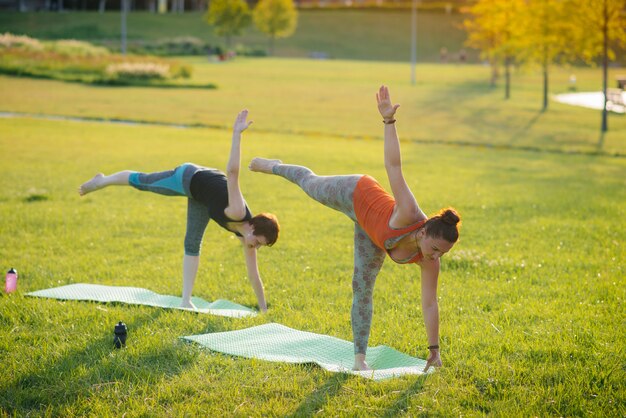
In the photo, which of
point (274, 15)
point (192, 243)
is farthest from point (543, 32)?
point (274, 15)

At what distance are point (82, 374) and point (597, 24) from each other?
25.7 m

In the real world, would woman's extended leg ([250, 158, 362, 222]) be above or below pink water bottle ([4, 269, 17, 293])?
above

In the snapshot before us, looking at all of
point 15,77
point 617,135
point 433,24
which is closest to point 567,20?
point 617,135

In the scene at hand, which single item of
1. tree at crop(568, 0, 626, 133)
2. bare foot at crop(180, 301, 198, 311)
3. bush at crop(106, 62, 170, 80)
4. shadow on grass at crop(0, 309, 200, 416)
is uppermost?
tree at crop(568, 0, 626, 133)

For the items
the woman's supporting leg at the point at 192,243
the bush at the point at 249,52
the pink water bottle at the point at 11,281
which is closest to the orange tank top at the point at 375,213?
the woman's supporting leg at the point at 192,243

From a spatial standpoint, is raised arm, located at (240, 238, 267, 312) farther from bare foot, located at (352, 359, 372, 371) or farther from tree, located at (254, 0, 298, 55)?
tree, located at (254, 0, 298, 55)

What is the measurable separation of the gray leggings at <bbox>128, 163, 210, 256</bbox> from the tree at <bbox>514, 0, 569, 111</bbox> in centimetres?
2432

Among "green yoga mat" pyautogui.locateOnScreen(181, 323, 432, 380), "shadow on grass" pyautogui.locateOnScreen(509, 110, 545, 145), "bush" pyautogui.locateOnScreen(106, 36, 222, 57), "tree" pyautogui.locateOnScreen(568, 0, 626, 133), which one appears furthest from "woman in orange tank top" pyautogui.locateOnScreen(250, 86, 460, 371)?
"bush" pyautogui.locateOnScreen(106, 36, 222, 57)

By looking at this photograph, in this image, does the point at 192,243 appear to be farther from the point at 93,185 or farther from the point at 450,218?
the point at 450,218

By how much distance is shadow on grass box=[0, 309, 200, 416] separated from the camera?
4.95 metres

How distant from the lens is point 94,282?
318 inches

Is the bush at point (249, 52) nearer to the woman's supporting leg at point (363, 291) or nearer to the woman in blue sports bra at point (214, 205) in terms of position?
the woman in blue sports bra at point (214, 205)

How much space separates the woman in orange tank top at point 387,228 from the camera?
495 centimetres

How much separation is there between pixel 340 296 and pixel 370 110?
26.5 metres
